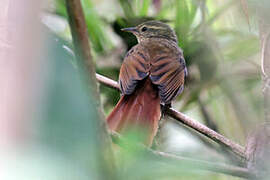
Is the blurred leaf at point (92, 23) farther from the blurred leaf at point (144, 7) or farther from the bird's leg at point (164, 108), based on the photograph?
the bird's leg at point (164, 108)

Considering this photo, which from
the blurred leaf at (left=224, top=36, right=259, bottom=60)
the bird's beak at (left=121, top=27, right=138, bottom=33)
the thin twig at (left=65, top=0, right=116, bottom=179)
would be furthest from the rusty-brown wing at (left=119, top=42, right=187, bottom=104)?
the thin twig at (left=65, top=0, right=116, bottom=179)

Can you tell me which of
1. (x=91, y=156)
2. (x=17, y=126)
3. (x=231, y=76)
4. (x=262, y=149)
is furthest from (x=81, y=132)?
(x=231, y=76)

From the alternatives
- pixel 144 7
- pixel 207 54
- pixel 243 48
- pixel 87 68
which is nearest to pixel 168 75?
pixel 207 54

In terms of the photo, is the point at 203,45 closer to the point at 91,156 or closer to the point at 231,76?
the point at 231,76

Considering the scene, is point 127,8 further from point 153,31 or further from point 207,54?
point 207,54

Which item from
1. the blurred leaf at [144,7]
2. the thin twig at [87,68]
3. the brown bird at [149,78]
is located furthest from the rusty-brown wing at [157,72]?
the thin twig at [87,68]

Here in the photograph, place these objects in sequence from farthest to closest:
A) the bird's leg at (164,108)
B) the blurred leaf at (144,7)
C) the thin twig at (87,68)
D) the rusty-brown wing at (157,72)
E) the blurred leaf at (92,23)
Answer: the blurred leaf at (144,7) < the blurred leaf at (92,23) < the rusty-brown wing at (157,72) < the bird's leg at (164,108) < the thin twig at (87,68)

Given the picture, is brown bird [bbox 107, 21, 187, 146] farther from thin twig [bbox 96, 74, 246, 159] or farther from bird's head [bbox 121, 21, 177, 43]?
thin twig [bbox 96, 74, 246, 159]
